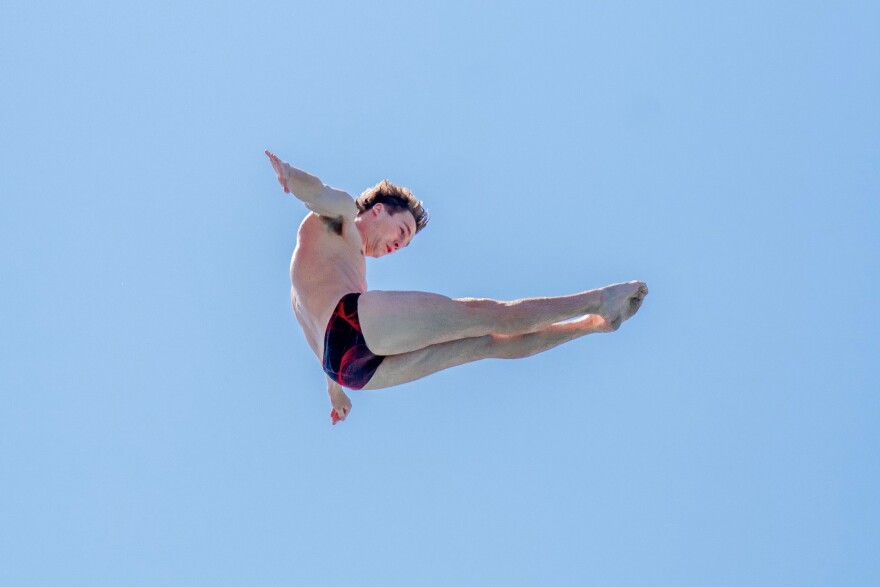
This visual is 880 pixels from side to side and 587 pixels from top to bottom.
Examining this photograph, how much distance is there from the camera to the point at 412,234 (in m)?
10.1

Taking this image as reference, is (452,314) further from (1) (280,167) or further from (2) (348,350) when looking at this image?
(1) (280,167)

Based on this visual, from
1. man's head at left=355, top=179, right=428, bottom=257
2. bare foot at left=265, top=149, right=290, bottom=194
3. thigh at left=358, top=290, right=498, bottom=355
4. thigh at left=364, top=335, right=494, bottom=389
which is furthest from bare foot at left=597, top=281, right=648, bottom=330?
bare foot at left=265, top=149, right=290, bottom=194

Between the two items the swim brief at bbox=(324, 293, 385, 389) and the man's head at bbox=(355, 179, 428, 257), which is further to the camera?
the man's head at bbox=(355, 179, 428, 257)

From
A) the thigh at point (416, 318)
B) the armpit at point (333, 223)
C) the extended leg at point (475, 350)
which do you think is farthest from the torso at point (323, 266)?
the extended leg at point (475, 350)

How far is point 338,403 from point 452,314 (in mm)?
2785

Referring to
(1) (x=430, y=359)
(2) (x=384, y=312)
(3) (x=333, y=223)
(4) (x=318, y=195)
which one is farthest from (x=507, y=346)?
(4) (x=318, y=195)

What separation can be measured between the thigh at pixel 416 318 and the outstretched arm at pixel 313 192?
73 centimetres

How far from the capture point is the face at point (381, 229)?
32.3 feet

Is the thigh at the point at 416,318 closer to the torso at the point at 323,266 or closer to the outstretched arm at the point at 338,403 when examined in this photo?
the torso at the point at 323,266

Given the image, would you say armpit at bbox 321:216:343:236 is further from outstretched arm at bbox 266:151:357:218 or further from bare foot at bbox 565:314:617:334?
bare foot at bbox 565:314:617:334

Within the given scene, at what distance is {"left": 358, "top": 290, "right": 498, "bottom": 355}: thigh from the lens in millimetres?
8625

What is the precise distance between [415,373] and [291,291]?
52.0 inches

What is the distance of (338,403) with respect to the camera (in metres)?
11.0

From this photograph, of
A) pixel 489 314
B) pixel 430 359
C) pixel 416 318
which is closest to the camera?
pixel 416 318
